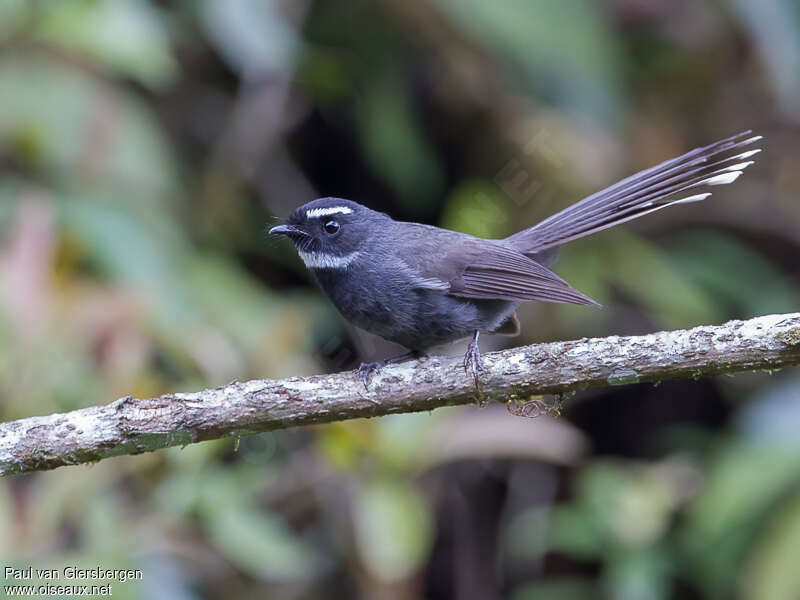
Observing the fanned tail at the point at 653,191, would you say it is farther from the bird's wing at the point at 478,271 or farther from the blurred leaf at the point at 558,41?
the blurred leaf at the point at 558,41

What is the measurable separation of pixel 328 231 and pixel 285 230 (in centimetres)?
20

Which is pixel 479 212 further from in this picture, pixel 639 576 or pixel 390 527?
pixel 639 576

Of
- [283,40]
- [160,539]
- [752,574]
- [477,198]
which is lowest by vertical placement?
[160,539]

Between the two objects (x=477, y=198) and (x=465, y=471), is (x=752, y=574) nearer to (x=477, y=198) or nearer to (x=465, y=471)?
(x=465, y=471)

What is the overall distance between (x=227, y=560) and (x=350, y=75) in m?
3.42

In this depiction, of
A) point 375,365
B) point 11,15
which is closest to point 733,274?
point 375,365

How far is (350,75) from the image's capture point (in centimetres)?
649

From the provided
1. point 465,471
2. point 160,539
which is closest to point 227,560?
point 160,539

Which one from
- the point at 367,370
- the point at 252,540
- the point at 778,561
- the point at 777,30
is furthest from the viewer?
the point at 777,30

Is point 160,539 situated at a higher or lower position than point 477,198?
lower

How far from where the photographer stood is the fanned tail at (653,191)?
13.3 ft

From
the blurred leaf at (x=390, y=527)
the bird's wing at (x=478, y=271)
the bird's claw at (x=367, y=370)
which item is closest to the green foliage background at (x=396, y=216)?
the blurred leaf at (x=390, y=527)

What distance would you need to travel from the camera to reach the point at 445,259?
4121 millimetres

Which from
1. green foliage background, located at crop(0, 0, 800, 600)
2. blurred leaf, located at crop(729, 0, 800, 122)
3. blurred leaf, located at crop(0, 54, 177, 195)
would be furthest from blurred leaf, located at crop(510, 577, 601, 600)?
blurred leaf, located at crop(729, 0, 800, 122)
